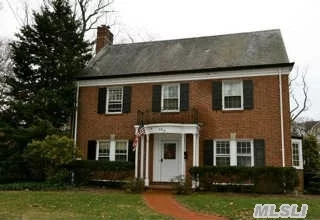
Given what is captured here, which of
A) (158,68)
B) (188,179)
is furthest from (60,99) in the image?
(188,179)

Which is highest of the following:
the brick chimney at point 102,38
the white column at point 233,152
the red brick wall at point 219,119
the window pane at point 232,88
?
the brick chimney at point 102,38

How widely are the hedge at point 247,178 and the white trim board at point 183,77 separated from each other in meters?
4.41

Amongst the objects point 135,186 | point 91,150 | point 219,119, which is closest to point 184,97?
point 219,119

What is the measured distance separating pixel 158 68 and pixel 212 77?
2.92 metres

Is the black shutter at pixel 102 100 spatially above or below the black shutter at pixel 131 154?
above

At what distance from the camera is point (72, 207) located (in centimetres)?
1038

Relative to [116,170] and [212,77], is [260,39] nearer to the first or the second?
[212,77]

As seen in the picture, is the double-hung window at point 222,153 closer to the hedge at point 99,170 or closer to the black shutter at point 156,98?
the black shutter at point 156,98

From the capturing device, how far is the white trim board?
15.6 metres

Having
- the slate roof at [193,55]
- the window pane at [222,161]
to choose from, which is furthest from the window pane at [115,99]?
the window pane at [222,161]

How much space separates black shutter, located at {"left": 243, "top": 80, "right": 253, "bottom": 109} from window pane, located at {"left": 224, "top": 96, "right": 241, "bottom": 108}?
0.32 metres

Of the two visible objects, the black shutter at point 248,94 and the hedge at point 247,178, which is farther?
the black shutter at point 248,94

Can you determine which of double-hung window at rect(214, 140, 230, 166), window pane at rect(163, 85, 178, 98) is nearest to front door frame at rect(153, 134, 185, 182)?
double-hung window at rect(214, 140, 230, 166)

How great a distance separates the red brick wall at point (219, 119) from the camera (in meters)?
15.1
